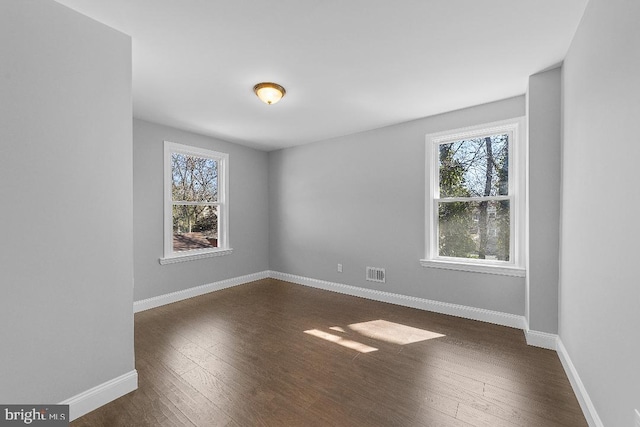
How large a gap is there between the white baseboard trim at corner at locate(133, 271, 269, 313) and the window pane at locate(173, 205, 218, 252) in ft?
2.03

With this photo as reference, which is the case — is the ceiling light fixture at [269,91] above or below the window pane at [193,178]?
above

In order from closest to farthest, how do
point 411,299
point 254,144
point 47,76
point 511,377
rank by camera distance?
point 47,76 → point 511,377 → point 411,299 → point 254,144

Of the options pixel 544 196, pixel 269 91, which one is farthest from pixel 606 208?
pixel 269 91

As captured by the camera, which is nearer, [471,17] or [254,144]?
[471,17]

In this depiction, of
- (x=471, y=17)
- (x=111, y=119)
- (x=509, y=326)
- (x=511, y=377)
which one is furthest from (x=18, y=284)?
(x=509, y=326)

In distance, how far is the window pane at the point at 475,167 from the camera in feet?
10.4

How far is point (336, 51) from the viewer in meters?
2.16

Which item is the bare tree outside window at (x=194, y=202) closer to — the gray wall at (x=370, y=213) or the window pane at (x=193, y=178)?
the window pane at (x=193, y=178)

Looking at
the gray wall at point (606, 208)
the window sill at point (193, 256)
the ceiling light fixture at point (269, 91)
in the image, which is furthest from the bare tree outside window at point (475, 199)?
the window sill at point (193, 256)

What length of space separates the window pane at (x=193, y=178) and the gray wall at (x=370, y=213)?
120 centimetres

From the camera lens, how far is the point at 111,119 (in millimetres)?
1859

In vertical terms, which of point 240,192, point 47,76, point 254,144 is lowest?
point 240,192

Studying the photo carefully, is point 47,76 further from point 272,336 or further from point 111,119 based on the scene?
point 272,336

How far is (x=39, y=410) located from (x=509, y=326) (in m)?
3.95
